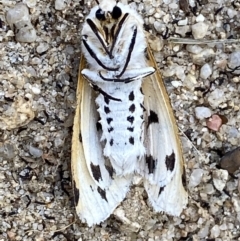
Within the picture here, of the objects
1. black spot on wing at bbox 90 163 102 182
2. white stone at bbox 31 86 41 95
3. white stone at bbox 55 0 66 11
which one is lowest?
black spot on wing at bbox 90 163 102 182

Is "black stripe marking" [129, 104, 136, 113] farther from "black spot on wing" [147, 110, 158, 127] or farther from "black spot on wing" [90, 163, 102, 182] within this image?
"black spot on wing" [90, 163, 102, 182]

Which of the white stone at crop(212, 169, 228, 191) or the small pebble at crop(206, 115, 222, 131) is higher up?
the small pebble at crop(206, 115, 222, 131)

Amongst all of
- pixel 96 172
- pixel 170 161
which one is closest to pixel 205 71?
pixel 170 161

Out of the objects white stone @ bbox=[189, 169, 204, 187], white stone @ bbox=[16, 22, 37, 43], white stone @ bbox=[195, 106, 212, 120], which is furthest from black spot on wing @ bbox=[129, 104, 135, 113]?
white stone @ bbox=[16, 22, 37, 43]

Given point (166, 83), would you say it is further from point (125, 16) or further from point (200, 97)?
point (125, 16)

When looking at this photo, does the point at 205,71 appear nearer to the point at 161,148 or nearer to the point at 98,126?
the point at 161,148

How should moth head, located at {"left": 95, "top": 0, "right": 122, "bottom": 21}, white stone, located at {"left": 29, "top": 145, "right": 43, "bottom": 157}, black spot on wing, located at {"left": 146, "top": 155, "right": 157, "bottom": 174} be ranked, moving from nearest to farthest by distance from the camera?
moth head, located at {"left": 95, "top": 0, "right": 122, "bottom": 21}
black spot on wing, located at {"left": 146, "top": 155, "right": 157, "bottom": 174}
white stone, located at {"left": 29, "top": 145, "right": 43, "bottom": 157}

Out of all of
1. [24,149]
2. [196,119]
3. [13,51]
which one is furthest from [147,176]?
[13,51]

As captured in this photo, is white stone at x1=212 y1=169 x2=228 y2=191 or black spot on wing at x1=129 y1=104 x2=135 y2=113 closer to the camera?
black spot on wing at x1=129 y1=104 x2=135 y2=113
